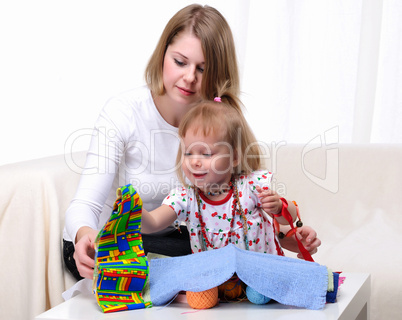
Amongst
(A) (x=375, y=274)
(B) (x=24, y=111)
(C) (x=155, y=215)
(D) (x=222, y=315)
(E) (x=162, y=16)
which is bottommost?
(A) (x=375, y=274)

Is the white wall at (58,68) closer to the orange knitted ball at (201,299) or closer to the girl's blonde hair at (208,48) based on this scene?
the girl's blonde hair at (208,48)

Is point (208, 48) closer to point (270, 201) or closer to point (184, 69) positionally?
point (184, 69)

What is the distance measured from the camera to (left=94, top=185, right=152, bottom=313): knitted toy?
1.03m

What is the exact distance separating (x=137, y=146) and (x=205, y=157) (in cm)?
37

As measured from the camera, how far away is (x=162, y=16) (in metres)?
2.56

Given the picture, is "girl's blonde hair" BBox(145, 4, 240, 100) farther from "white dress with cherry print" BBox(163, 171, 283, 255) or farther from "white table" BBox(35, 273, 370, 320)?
"white table" BBox(35, 273, 370, 320)

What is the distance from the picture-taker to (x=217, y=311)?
3.39 feet

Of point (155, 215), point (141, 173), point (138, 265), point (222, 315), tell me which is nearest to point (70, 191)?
point (141, 173)

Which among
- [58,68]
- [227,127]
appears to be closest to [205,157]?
[227,127]

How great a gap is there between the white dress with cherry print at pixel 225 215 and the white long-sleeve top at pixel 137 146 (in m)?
0.24

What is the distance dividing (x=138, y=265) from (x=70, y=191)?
777mm

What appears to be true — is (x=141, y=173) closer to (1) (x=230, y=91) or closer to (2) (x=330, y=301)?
(1) (x=230, y=91)

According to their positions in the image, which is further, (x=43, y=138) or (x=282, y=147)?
(x=43, y=138)

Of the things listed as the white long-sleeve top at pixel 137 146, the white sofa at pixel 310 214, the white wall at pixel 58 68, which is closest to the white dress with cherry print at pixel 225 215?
the white long-sleeve top at pixel 137 146
